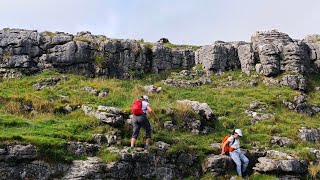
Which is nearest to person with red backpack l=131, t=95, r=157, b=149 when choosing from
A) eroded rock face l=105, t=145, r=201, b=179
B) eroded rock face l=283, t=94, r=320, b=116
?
eroded rock face l=105, t=145, r=201, b=179

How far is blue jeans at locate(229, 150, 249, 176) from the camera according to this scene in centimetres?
1703

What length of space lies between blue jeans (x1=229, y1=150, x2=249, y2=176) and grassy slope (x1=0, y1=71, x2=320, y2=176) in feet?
3.80

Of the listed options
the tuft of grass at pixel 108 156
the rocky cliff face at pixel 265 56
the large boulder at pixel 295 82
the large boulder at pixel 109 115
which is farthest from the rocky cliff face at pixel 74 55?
the tuft of grass at pixel 108 156

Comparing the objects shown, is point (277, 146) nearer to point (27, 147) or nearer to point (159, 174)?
point (159, 174)

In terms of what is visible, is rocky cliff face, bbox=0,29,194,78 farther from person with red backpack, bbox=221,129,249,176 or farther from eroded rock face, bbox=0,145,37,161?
eroded rock face, bbox=0,145,37,161

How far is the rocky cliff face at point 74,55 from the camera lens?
1207 inches

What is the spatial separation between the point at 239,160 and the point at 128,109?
5.46m

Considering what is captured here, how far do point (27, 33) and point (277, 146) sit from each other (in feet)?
66.9

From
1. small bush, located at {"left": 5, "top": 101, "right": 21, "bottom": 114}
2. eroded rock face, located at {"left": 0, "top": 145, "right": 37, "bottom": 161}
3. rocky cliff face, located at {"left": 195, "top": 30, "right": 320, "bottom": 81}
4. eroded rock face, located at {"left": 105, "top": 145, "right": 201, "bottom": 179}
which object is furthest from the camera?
rocky cliff face, located at {"left": 195, "top": 30, "right": 320, "bottom": 81}

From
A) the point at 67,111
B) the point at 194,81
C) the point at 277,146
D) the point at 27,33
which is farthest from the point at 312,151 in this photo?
the point at 27,33

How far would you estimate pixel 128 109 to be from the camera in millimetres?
19406

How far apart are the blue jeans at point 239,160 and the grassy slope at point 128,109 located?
116 centimetres

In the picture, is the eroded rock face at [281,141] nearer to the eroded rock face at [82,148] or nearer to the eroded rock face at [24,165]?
the eroded rock face at [82,148]

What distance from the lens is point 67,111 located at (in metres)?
20.2
